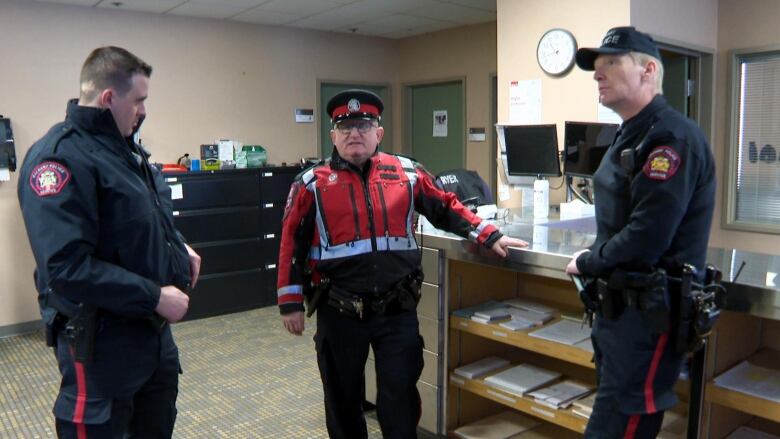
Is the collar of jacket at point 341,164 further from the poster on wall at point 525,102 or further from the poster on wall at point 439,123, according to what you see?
the poster on wall at point 439,123

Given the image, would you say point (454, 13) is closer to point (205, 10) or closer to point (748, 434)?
point (205, 10)

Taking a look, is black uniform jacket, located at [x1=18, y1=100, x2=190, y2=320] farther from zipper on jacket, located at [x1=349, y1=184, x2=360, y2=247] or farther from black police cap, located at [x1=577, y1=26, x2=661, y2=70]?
black police cap, located at [x1=577, y1=26, x2=661, y2=70]

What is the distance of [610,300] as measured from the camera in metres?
1.82

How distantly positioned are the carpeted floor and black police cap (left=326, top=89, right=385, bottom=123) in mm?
1618

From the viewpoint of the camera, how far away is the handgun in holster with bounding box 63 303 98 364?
1729 mm

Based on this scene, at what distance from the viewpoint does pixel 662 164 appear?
5.49ft

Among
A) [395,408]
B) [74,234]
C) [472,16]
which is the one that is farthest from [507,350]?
[472,16]

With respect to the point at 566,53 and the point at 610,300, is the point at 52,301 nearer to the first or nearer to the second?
the point at 610,300

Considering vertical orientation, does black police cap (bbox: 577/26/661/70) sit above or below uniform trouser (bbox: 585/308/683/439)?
above

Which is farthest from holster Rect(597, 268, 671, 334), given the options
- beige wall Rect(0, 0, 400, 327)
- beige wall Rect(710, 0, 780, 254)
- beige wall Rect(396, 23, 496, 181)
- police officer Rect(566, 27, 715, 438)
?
beige wall Rect(0, 0, 400, 327)

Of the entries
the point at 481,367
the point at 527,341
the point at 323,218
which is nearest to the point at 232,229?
the point at 481,367

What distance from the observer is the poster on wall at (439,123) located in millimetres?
6734

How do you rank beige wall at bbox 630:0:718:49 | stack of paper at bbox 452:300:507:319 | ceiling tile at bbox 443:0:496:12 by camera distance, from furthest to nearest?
ceiling tile at bbox 443:0:496:12
beige wall at bbox 630:0:718:49
stack of paper at bbox 452:300:507:319

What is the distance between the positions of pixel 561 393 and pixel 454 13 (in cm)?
396
